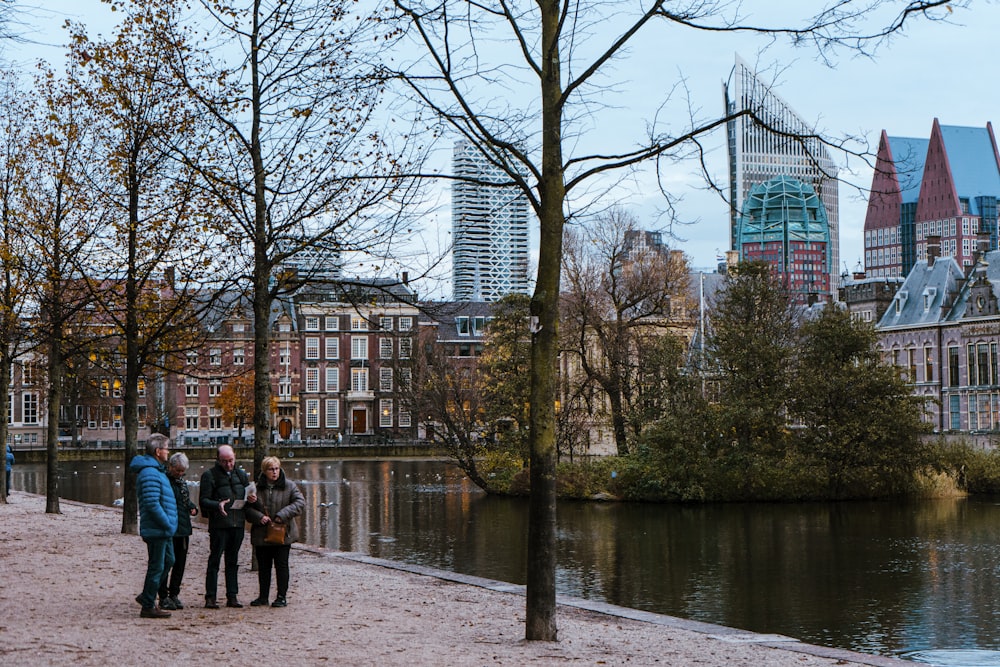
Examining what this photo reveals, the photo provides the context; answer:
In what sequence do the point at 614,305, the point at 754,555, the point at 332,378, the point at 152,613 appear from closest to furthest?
the point at 152,613 < the point at 754,555 < the point at 614,305 < the point at 332,378

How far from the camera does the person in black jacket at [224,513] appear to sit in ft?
46.4

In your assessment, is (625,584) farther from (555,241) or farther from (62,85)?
(62,85)

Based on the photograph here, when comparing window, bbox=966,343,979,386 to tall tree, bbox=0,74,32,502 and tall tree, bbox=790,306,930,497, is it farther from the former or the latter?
tall tree, bbox=0,74,32,502

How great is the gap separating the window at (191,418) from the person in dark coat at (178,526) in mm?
95124

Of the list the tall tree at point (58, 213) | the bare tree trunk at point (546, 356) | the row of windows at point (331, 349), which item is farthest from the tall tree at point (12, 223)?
the row of windows at point (331, 349)

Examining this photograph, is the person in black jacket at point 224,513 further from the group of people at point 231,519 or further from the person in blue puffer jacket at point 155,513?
the person in blue puffer jacket at point 155,513

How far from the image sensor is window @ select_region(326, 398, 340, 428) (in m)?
106

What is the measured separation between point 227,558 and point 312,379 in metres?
91.8

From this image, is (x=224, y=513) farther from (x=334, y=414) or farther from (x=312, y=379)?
(x=334, y=414)

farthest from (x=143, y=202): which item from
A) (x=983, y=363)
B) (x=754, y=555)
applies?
(x=983, y=363)

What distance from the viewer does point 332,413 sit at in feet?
350

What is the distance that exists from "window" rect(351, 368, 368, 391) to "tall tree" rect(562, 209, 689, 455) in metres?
55.6

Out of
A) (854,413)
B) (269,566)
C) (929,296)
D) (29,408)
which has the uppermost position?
(929,296)

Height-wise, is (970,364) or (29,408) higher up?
(970,364)
